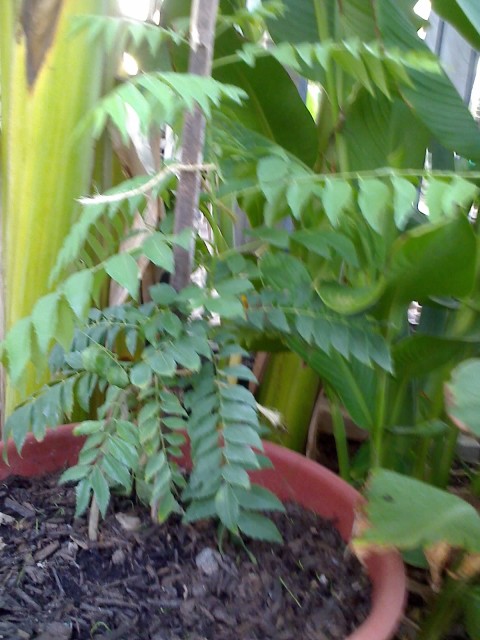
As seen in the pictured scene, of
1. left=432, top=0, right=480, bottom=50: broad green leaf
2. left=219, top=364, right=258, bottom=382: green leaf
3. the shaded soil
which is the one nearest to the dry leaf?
the shaded soil

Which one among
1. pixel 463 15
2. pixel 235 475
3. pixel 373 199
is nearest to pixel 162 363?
pixel 235 475

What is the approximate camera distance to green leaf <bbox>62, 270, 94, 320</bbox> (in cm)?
43

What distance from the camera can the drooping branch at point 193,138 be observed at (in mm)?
508

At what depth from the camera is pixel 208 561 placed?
2.12ft

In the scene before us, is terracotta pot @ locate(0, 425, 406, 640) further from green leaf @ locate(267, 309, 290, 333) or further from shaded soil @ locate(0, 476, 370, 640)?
green leaf @ locate(267, 309, 290, 333)

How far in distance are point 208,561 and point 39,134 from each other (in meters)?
0.57

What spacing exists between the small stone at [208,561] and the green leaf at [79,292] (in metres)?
0.33

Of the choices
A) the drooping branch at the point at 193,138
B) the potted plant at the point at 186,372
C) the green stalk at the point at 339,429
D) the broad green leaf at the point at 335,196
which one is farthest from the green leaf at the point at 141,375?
the green stalk at the point at 339,429

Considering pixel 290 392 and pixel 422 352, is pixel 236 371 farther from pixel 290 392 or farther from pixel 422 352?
pixel 290 392

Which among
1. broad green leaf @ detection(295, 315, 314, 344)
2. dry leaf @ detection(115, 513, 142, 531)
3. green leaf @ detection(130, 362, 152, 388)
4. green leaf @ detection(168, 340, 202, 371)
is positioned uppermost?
broad green leaf @ detection(295, 315, 314, 344)

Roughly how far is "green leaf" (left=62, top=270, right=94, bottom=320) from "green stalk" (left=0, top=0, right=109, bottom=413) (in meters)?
0.41

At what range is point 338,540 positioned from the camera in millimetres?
710

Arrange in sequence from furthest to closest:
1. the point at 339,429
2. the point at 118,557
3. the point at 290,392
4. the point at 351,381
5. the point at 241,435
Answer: the point at 290,392 < the point at 339,429 < the point at 351,381 < the point at 118,557 < the point at 241,435

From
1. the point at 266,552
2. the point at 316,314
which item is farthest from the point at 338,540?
the point at 316,314
